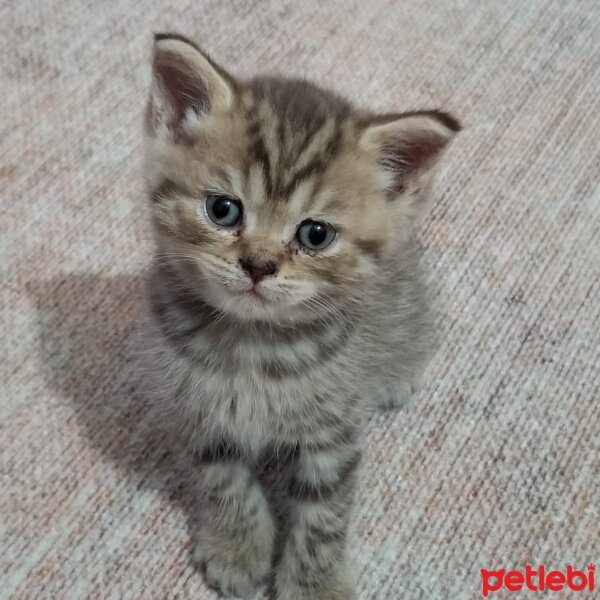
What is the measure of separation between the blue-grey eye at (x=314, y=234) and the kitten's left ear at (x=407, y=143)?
4.0 inches

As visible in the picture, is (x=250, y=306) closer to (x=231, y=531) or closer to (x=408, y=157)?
(x=408, y=157)

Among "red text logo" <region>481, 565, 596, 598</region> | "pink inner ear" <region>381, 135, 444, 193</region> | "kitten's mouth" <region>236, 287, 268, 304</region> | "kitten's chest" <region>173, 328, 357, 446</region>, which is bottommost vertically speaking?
"red text logo" <region>481, 565, 596, 598</region>

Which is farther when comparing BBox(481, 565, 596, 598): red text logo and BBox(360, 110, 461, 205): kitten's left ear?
BBox(481, 565, 596, 598): red text logo

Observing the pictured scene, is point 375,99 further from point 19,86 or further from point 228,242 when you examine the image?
point 228,242

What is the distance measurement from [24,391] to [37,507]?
192 millimetres

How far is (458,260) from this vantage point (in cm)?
139

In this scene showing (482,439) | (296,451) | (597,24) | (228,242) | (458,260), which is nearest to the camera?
(228,242)

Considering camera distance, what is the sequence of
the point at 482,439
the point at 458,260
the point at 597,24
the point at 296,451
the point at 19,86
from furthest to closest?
the point at 597,24 → the point at 19,86 → the point at 458,260 → the point at 482,439 → the point at 296,451

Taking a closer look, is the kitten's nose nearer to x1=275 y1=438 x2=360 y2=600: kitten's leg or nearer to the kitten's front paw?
x1=275 y1=438 x2=360 y2=600: kitten's leg

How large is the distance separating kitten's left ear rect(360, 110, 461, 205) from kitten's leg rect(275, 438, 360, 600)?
0.36m

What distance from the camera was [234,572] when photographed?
1.06 meters

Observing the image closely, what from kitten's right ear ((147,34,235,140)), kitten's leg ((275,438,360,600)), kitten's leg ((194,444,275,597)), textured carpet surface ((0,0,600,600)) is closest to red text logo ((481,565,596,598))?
textured carpet surface ((0,0,600,600))

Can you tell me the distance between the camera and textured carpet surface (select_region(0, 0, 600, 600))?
1112 mm

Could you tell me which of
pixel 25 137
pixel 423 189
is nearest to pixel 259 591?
pixel 423 189
